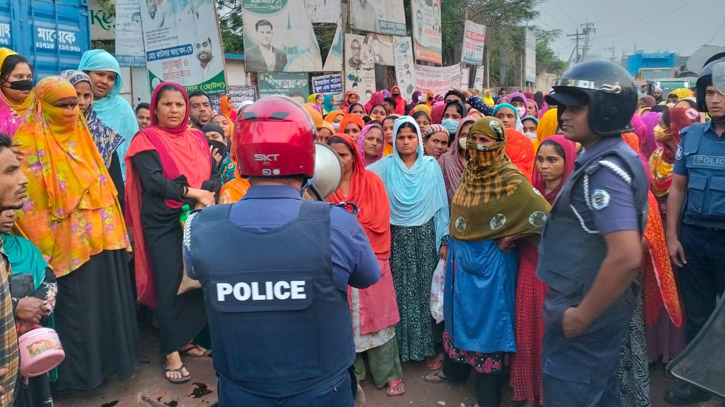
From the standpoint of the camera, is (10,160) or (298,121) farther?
(10,160)

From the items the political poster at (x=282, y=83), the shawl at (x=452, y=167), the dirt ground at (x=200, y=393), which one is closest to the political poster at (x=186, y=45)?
the political poster at (x=282, y=83)

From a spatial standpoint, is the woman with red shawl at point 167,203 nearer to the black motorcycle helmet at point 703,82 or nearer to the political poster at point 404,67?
the black motorcycle helmet at point 703,82

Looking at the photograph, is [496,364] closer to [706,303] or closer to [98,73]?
[706,303]

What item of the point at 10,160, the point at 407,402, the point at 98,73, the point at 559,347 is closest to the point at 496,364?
the point at 407,402

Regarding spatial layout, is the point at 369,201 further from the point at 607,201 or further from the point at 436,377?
the point at 607,201

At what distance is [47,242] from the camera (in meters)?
2.91

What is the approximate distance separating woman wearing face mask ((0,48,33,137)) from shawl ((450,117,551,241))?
2.47 metres

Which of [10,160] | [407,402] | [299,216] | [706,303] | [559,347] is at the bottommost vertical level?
[407,402]

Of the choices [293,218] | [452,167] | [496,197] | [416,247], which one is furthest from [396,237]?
[293,218]

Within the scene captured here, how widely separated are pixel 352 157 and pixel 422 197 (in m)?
0.55

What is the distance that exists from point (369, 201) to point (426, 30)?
12755mm

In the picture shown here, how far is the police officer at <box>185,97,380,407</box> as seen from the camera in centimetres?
142

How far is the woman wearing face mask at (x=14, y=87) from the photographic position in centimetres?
291

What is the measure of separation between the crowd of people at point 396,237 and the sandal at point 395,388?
0.01 metres
